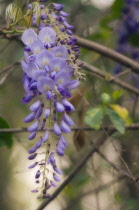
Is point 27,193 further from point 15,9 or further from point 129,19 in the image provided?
point 15,9

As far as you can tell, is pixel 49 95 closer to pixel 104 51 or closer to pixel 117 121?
pixel 117 121

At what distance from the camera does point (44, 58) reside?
1229mm

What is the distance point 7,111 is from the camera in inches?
134

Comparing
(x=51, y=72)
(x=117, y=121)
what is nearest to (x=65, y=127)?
(x=51, y=72)

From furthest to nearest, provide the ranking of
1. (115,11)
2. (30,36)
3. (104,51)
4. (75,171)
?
(115,11), (75,171), (104,51), (30,36)

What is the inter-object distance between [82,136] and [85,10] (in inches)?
32.9

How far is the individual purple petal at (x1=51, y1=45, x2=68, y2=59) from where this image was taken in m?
1.24

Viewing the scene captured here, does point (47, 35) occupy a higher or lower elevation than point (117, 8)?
higher

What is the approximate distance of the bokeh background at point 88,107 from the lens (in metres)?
2.45

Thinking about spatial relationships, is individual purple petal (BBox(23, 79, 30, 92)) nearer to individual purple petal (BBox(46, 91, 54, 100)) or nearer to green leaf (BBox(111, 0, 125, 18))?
individual purple petal (BBox(46, 91, 54, 100))

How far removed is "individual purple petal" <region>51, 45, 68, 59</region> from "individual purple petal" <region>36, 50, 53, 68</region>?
0.05ft

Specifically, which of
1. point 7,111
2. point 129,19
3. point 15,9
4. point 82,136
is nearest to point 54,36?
point 15,9

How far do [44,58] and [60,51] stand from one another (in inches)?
1.8

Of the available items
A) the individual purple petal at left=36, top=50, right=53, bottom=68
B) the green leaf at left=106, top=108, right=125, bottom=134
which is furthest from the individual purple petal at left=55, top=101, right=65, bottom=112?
the green leaf at left=106, top=108, right=125, bottom=134
